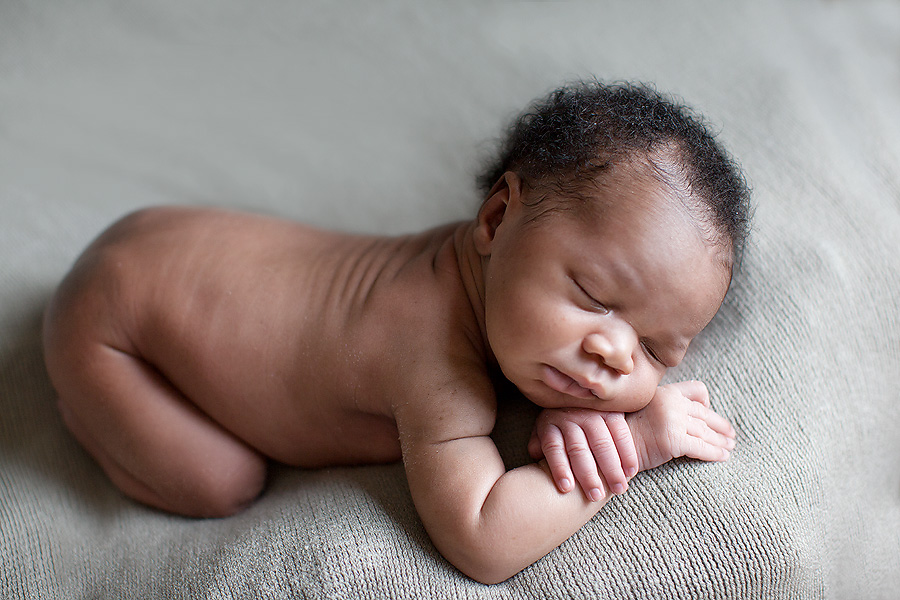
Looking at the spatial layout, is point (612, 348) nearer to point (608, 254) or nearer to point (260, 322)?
point (608, 254)

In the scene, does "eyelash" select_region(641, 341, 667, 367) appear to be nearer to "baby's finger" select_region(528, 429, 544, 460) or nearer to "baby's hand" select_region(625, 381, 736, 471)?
"baby's hand" select_region(625, 381, 736, 471)

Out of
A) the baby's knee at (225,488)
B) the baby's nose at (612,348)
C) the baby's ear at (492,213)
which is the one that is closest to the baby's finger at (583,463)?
the baby's nose at (612,348)

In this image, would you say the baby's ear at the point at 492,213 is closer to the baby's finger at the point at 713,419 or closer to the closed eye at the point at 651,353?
the closed eye at the point at 651,353

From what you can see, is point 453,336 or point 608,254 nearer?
point 608,254

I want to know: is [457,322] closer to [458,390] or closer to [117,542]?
[458,390]

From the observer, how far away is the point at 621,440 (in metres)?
0.83

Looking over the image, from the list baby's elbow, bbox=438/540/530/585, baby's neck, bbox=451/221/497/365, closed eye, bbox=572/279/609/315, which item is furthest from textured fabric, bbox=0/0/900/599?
closed eye, bbox=572/279/609/315

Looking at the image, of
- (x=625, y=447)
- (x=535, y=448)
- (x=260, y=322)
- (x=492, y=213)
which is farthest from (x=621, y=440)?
(x=260, y=322)

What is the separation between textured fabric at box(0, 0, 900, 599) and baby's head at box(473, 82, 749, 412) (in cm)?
17

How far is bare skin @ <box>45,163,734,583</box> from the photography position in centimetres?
79

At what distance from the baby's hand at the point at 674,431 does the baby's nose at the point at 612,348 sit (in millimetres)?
98

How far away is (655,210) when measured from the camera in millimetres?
782

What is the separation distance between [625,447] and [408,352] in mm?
297

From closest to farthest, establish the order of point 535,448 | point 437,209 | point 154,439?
point 535,448 → point 154,439 → point 437,209
